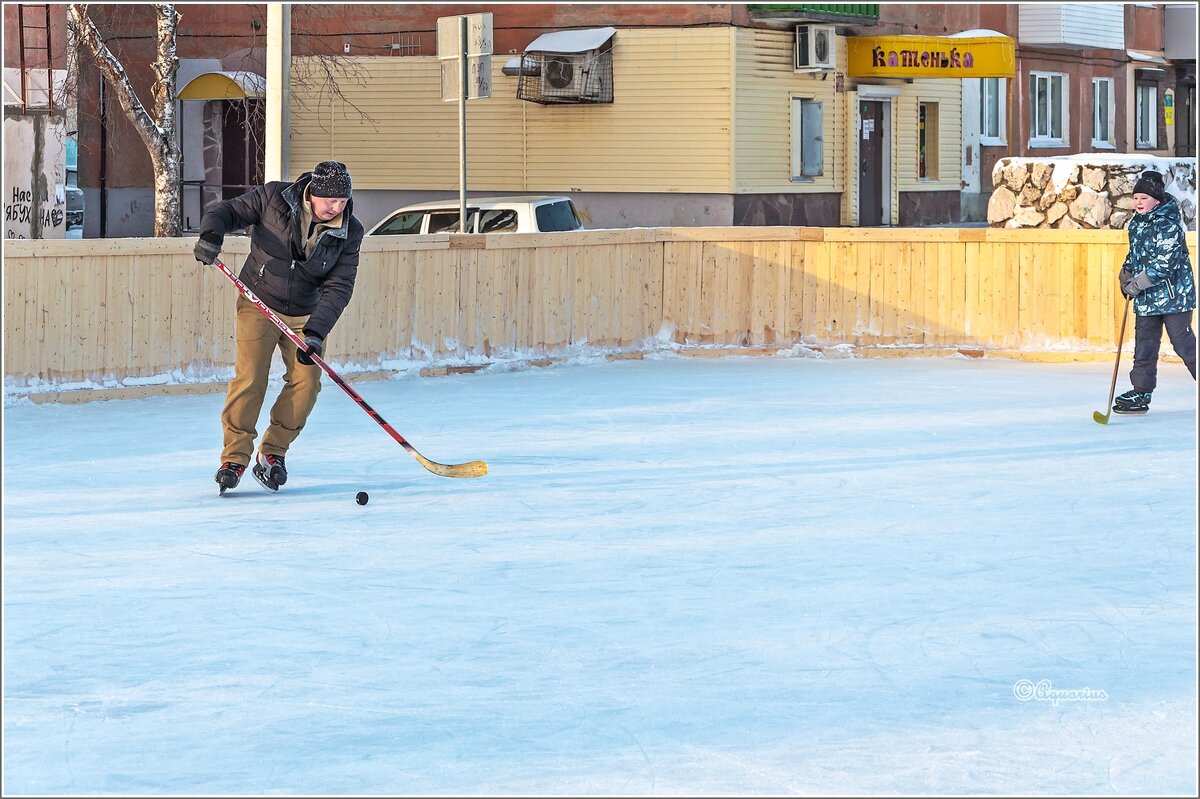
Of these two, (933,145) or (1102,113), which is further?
(1102,113)

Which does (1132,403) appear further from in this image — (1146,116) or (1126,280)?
(1146,116)

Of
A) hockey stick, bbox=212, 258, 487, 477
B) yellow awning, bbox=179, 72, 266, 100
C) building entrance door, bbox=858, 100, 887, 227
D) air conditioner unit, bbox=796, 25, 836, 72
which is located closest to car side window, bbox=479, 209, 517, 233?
hockey stick, bbox=212, 258, 487, 477

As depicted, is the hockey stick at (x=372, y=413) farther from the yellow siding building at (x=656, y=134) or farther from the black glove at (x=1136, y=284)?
the yellow siding building at (x=656, y=134)

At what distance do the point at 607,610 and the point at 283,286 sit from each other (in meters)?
2.94

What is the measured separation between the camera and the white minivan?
16188 millimetres

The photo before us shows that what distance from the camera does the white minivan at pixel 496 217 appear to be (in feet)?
53.1

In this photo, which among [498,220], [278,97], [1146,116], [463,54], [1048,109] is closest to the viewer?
[278,97]

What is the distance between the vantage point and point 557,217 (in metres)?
16.4

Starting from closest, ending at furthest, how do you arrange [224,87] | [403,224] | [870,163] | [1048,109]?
[403,224], [224,87], [870,163], [1048,109]

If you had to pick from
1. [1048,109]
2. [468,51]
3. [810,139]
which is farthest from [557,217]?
[1048,109]

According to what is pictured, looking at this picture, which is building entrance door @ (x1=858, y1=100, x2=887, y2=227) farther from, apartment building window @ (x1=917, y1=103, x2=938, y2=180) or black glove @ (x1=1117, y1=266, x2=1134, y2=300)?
black glove @ (x1=1117, y1=266, x2=1134, y2=300)

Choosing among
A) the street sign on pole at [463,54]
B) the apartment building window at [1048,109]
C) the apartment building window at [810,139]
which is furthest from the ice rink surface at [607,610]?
the apartment building window at [1048,109]

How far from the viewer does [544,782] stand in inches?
163

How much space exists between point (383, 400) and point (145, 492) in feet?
12.0
